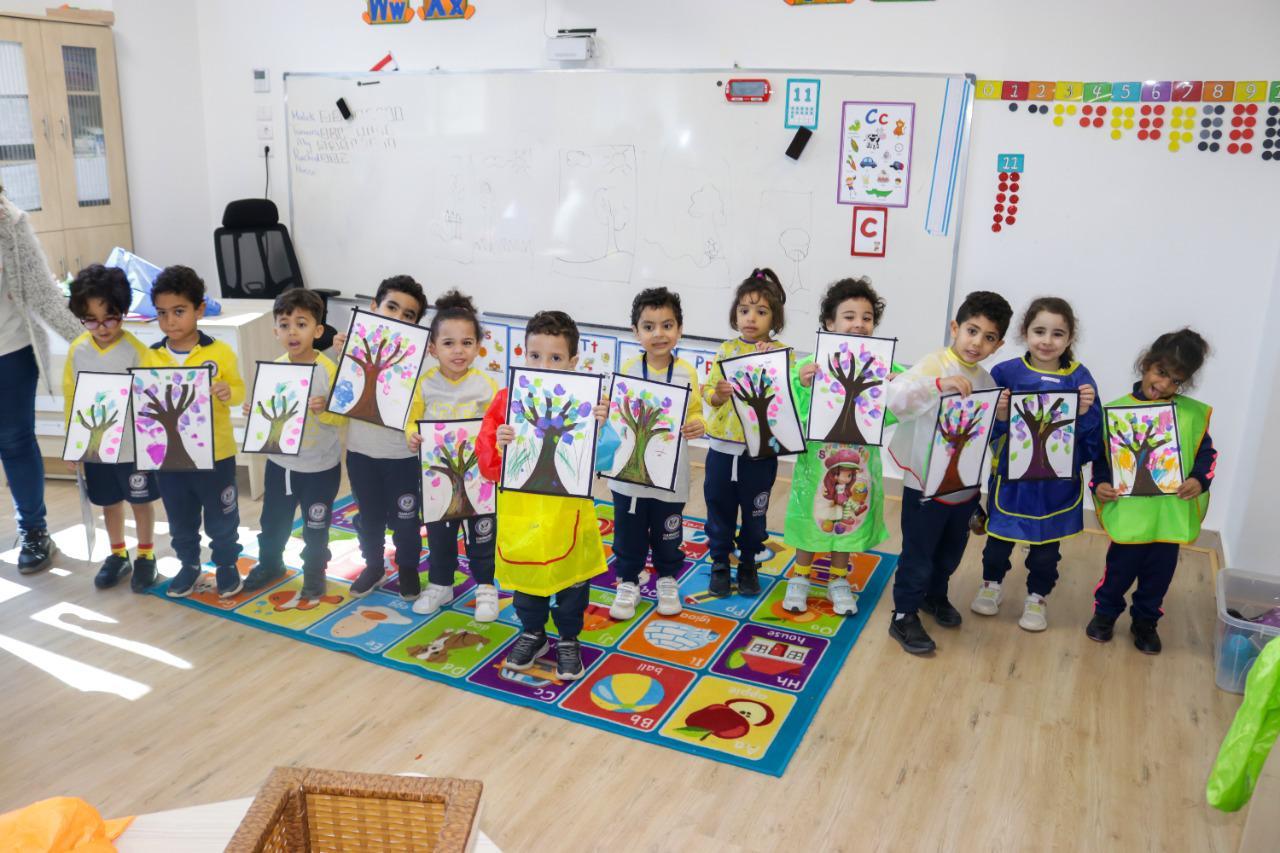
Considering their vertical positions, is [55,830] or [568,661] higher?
[55,830]

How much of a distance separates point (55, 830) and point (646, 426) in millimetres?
1876

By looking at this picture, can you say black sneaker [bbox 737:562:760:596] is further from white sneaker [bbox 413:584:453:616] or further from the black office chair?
the black office chair

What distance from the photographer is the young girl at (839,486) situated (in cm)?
319

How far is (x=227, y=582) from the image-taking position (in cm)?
340

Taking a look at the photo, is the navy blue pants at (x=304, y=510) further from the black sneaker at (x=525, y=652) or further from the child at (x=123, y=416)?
the black sneaker at (x=525, y=652)

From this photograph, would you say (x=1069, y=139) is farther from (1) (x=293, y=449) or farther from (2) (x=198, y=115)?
(2) (x=198, y=115)

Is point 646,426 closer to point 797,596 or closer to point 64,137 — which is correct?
point 797,596

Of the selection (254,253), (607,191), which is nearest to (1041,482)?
(607,191)

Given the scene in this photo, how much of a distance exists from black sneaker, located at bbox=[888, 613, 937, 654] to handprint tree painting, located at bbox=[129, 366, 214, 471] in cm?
222

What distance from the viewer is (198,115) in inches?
222

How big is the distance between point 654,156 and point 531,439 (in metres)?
2.30

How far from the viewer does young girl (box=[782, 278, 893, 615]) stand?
3193 mm

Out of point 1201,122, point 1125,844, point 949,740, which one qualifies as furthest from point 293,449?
point 1201,122

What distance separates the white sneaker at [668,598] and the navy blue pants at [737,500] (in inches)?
9.1
